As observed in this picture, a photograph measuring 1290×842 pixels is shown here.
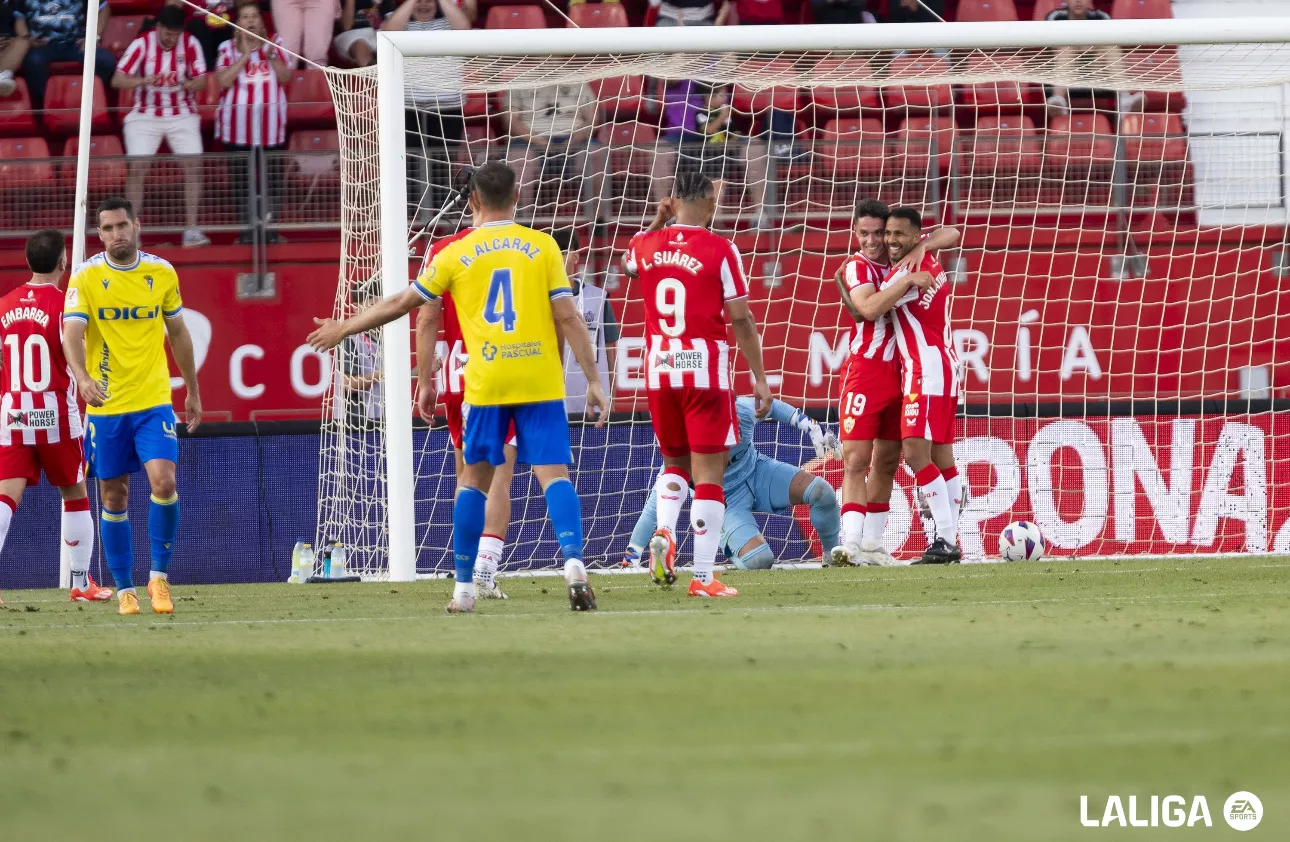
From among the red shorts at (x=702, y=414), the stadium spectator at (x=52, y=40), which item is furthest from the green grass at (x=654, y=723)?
the stadium spectator at (x=52, y=40)

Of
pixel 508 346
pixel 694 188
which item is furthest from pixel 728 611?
pixel 694 188

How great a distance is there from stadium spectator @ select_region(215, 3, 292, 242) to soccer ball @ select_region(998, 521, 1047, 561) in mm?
5527

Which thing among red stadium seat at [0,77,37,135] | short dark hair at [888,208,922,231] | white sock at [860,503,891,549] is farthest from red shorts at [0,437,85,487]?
red stadium seat at [0,77,37,135]

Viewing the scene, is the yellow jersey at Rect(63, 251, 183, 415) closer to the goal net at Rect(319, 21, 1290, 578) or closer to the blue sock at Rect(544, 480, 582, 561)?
the blue sock at Rect(544, 480, 582, 561)

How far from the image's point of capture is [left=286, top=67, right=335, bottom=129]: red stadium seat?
13.7m

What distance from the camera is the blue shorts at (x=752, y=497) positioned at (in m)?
10.2

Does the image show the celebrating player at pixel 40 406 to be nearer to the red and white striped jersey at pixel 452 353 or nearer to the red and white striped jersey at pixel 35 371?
the red and white striped jersey at pixel 35 371

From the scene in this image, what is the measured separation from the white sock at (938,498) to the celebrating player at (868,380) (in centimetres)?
27

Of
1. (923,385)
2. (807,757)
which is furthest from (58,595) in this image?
(807,757)

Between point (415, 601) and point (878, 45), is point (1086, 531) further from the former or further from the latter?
point (415, 601)

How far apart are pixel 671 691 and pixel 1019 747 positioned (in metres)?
1.06

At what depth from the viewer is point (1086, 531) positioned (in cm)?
1125

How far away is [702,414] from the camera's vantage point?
7.50 meters

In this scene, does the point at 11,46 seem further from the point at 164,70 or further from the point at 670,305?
the point at 670,305
